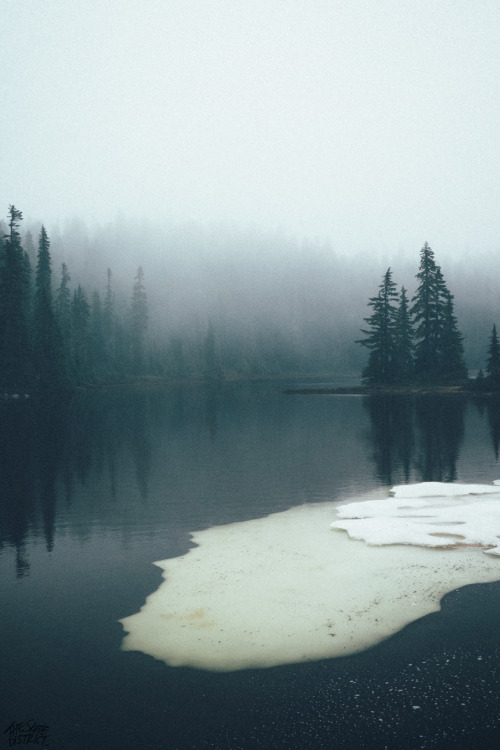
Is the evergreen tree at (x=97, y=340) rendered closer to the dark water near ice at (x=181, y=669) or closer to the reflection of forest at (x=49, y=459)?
the reflection of forest at (x=49, y=459)

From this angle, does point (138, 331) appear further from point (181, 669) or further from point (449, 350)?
point (181, 669)

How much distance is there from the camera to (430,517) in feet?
49.3

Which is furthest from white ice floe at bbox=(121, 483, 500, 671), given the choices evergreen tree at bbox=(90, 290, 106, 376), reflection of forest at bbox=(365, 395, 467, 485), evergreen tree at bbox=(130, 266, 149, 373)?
evergreen tree at bbox=(130, 266, 149, 373)

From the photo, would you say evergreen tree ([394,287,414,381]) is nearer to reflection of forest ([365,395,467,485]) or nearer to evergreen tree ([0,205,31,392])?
reflection of forest ([365,395,467,485])

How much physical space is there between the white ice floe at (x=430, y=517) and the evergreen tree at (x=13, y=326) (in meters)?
67.0

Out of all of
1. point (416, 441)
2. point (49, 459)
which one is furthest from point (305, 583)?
point (416, 441)

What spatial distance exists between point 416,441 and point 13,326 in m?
61.0

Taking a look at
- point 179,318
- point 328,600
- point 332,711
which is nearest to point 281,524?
point 328,600

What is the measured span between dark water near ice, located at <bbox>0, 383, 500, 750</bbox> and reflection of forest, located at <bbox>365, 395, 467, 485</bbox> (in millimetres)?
283

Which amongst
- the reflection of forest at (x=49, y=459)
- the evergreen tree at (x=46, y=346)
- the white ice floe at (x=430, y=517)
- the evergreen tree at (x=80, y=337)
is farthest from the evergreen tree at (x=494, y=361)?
the evergreen tree at (x=80, y=337)

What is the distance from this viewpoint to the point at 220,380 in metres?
150

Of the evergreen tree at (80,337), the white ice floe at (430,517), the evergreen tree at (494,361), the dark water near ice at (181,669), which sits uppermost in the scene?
the evergreen tree at (80,337)

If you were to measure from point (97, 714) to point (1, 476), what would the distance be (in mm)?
18472

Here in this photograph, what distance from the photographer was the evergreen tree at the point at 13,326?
73125 mm
